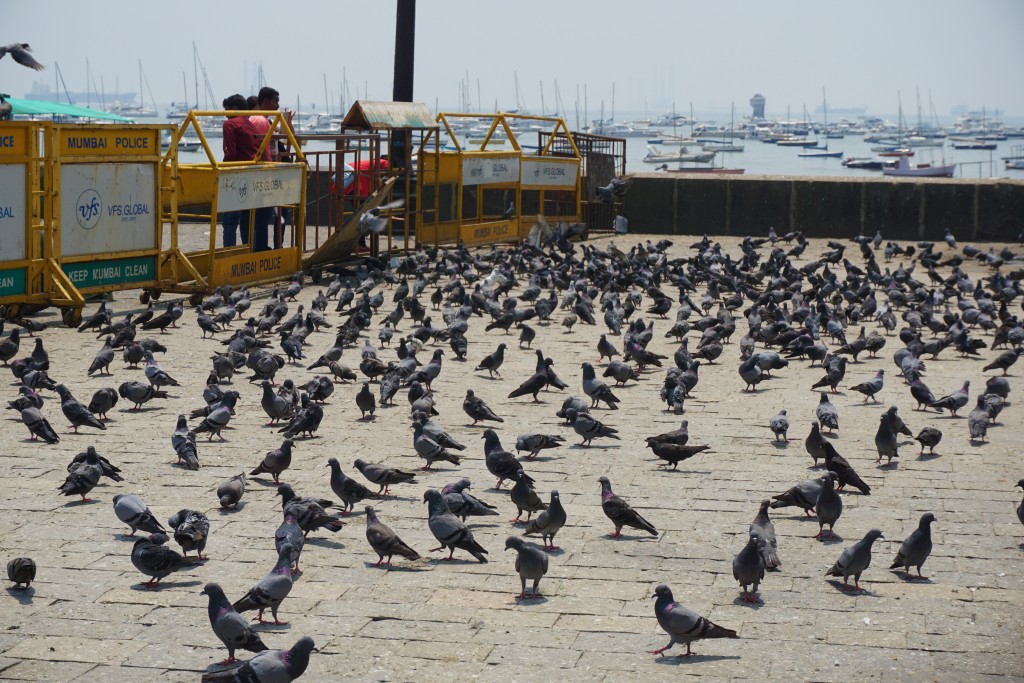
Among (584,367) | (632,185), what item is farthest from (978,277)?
(584,367)

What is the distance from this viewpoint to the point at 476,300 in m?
17.9

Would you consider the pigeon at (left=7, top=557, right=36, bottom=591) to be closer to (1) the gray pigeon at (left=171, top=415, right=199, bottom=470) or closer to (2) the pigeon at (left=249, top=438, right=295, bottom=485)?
(2) the pigeon at (left=249, top=438, right=295, bottom=485)

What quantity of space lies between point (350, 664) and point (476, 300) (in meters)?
11.9

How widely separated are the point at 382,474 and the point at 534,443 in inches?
63.8

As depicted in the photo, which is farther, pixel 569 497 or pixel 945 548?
pixel 569 497

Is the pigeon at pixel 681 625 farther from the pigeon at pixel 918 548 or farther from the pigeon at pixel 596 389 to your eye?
the pigeon at pixel 596 389

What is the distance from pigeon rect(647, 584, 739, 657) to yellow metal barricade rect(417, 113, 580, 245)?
1662 cm

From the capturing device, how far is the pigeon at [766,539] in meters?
7.48

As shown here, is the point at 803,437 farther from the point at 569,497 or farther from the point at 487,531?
the point at 487,531

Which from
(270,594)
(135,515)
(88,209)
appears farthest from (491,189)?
(270,594)

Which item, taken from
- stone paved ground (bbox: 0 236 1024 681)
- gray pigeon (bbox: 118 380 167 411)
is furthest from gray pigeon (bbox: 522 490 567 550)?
gray pigeon (bbox: 118 380 167 411)

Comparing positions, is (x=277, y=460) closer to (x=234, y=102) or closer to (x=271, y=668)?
(x=271, y=668)

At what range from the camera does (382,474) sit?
896 cm

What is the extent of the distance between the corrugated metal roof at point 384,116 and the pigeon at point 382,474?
1292 centimetres
